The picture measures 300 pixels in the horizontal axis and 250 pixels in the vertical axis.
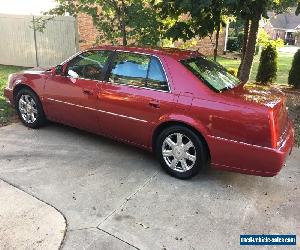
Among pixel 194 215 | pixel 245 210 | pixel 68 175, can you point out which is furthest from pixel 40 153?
pixel 245 210

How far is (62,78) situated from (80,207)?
8.29 ft

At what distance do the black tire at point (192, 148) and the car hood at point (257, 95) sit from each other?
0.70 metres

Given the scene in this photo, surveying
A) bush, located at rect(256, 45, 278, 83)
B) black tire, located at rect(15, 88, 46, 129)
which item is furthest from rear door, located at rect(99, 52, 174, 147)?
bush, located at rect(256, 45, 278, 83)

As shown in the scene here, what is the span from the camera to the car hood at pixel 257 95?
4478 mm

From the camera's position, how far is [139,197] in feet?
14.7

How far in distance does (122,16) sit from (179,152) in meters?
4.52

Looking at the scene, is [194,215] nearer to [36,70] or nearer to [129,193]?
[129,193]

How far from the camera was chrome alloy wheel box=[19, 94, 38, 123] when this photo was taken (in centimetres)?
647

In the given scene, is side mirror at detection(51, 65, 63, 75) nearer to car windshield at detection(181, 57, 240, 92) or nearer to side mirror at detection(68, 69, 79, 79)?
side mirror at detection(68, 69, 79, 79)

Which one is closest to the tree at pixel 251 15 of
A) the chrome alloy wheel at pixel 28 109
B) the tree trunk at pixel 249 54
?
the tree trunk at pixel 249 54

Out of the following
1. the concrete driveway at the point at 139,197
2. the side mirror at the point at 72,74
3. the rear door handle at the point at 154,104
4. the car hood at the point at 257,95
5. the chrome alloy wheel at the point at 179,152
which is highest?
the side mirror at the point at 72,74

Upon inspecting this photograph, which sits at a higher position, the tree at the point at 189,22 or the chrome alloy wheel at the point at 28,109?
the tree at the point at 189,22

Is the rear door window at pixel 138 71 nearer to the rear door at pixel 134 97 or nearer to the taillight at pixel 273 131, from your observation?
the rear door at pixel 134 97

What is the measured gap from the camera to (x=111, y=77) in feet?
17.8
